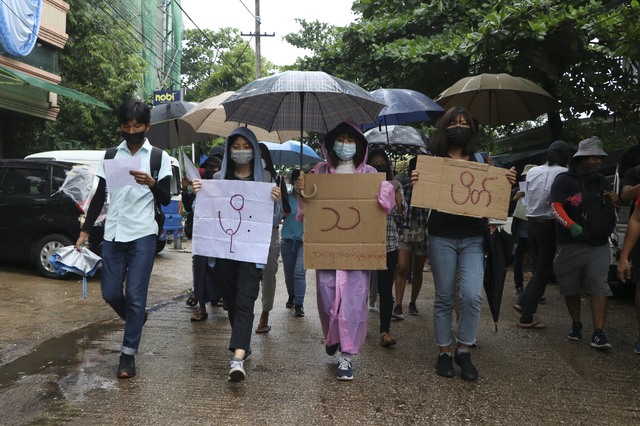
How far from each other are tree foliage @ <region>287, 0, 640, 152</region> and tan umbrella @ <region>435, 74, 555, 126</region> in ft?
3.19

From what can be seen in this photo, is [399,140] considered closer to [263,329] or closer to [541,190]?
[541,190]

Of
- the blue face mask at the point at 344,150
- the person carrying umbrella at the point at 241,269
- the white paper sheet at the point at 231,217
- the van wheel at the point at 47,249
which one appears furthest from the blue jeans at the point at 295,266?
the van wheel at the point at 47,249

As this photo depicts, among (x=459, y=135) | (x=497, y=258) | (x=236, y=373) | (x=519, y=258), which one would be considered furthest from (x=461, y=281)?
(x=519, y=258)

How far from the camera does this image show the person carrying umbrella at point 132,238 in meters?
4.18

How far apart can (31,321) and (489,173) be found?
15.6 feet

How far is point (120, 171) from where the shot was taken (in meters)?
4.23

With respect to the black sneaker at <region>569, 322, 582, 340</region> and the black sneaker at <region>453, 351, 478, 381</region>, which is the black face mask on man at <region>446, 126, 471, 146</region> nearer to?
the black sneaker at <region>453, 351, 478, 381</region>

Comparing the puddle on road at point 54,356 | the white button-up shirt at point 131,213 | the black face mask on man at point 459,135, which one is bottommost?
the puddle on road at point 54,356

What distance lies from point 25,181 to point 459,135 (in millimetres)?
7293

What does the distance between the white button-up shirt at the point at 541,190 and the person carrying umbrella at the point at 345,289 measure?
234 cm

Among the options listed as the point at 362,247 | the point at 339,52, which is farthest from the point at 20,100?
the point at 362,247

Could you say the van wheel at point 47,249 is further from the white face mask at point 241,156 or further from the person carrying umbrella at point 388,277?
the person carrying umbrella at point 388,277

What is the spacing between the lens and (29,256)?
29.0 ft

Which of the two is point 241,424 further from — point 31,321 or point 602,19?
point 602,19
